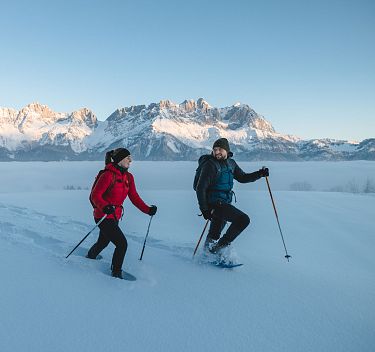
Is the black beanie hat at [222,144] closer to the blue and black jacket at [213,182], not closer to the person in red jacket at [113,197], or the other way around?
the blue and black jacket at [213,182]

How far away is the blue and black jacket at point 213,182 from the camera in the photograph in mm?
5871

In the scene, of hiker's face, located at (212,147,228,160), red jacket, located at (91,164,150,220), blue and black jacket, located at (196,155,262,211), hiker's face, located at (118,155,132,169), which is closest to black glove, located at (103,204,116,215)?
red jacket, located at (91,164,150,220)

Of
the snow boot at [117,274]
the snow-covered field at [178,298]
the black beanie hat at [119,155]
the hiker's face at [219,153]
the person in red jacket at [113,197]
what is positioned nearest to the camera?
the snow-covered field at [178,298]

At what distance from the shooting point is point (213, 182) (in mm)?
5961

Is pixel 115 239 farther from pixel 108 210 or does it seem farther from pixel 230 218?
pixel 230 218

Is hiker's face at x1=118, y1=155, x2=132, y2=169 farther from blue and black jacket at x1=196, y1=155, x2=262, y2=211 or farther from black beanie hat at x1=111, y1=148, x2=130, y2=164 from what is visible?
blue and black jacket at x1=196, y1=155, x2=262, y2=211

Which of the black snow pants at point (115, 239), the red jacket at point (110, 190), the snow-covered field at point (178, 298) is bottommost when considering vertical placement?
the snow-covered field at point (178, 298)

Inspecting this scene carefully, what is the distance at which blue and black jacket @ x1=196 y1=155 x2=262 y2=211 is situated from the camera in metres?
5.87

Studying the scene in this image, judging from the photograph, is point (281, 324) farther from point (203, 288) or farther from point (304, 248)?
point (304, 248)

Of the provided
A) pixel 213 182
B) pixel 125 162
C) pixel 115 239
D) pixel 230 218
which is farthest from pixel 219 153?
pixel 115 239

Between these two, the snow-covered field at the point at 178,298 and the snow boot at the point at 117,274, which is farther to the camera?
the snow boot at the point at 117,274

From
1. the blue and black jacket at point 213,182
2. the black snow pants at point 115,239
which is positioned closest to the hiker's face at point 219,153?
the blue and black jacket at point 213,182

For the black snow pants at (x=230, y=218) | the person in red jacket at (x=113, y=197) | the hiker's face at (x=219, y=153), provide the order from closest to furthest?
1. the person in red jacket at (x=113, y=197)
2. the black snow pants at (x=230, y=218)
3. the hiker's face at (x=219, y=153)

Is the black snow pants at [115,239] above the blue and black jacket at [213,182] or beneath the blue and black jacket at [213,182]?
beneath
